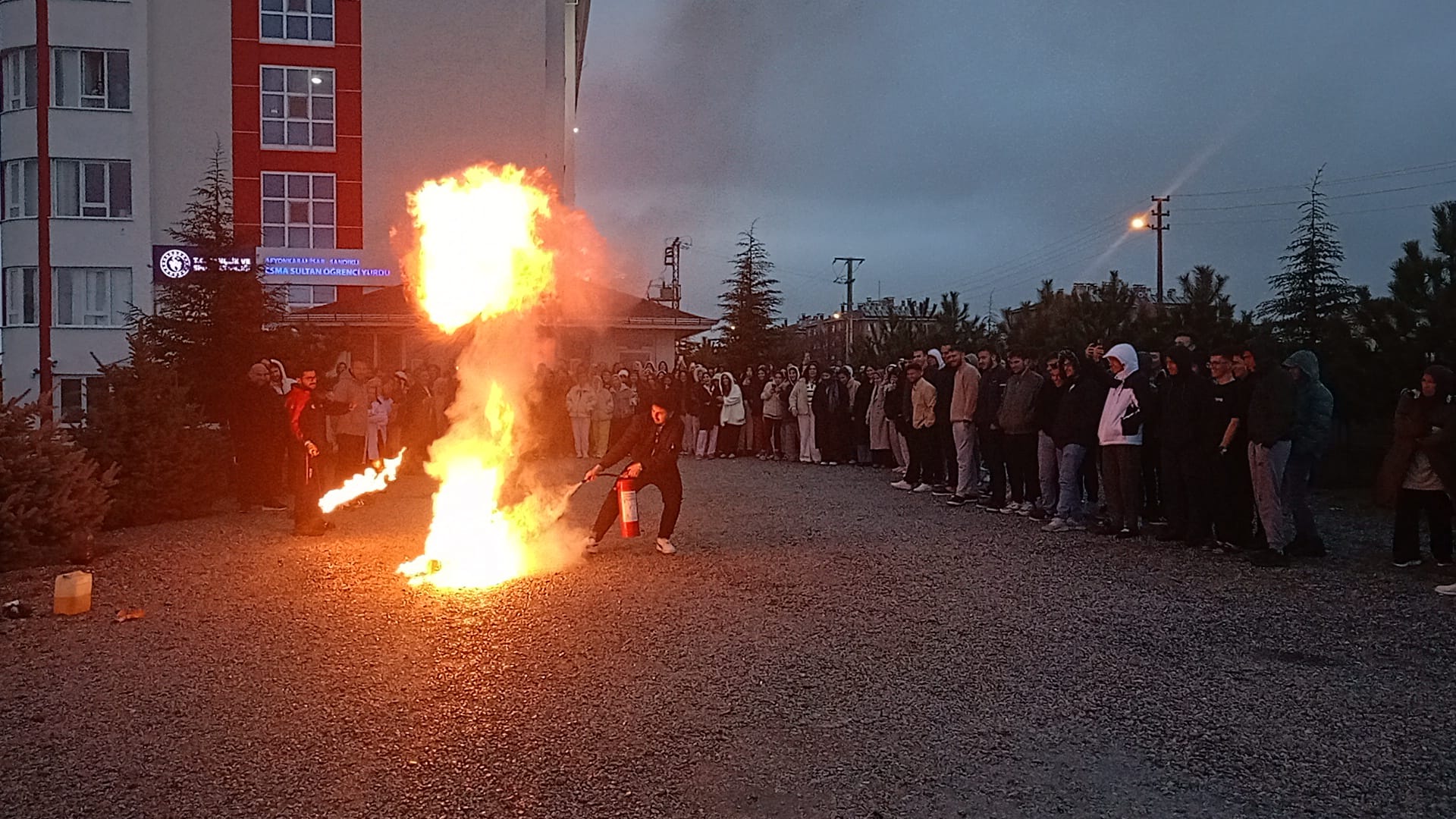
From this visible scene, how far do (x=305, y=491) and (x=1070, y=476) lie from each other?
9.31m

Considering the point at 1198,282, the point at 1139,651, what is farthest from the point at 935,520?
the point at 1198,282

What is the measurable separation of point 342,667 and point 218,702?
0.84 meters

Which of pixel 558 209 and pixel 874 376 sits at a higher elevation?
pixel 558 209

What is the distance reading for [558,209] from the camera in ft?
44.0

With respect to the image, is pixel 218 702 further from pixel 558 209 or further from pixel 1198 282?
pixel 1198 282

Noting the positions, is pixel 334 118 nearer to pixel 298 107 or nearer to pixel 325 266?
pixel 298 107

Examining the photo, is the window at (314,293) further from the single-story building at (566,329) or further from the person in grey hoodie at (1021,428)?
the person in grey hoodie at (1021,428)

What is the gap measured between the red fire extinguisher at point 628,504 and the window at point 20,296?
35.3 meters

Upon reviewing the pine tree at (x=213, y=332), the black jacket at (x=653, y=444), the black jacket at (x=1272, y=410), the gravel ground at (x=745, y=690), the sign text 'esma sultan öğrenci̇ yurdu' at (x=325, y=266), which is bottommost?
the gravel ground at (x=745, y=690)

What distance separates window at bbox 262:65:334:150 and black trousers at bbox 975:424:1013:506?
32.3 metres

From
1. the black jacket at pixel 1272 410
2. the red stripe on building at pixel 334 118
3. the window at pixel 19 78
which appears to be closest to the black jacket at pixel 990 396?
the black jacket at pixel 1272 410

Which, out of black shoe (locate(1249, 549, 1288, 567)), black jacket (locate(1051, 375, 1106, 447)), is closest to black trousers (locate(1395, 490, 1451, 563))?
black shoe (locate(1249, 549, 1288, 567))

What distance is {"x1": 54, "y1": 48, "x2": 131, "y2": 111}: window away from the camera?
37.8 meters

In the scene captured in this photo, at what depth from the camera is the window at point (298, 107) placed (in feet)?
130
